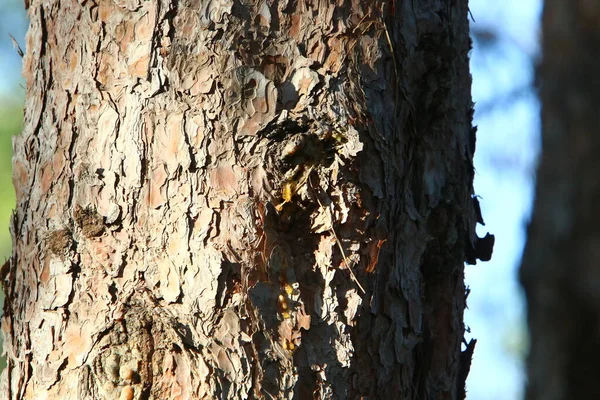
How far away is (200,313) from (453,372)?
669 millimetres

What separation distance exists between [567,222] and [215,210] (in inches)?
42.2

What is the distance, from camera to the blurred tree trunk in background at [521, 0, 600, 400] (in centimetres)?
161

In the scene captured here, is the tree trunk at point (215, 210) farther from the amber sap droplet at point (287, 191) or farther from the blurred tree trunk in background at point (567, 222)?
the blurred tree trunk in background at point (567, 222)

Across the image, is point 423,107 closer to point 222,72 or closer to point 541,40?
point 222,72

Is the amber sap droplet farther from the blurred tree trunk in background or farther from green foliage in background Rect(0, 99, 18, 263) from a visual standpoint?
green foliage in background Rect(0, 99, 18, 263)

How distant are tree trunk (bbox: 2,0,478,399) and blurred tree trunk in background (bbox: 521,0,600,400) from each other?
1.92 ft

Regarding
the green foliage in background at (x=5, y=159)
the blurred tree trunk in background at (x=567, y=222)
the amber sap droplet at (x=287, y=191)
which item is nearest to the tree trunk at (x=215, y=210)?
the amber sap droplet at (x=287, y=191)

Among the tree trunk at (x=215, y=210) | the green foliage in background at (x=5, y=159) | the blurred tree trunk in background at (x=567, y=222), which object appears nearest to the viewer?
the tree trunk at (x=215, y=210)

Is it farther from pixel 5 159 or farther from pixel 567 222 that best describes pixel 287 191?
pixel 5 159

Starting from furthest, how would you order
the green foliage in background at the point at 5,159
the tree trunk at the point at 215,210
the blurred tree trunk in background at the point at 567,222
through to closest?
1. the green foliage in background at the point at 5,159
2. the blurred tree trunk in background at the point at 567,222
3. the tree trunk at the point at 215,210

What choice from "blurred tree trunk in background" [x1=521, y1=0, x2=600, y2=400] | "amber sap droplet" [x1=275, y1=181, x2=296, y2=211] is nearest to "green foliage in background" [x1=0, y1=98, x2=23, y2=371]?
"blurred tree trunk in background" [x1=521, y1=0, x2=600, y2=400]

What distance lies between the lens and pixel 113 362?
1.07 metres

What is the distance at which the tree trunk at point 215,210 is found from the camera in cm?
108

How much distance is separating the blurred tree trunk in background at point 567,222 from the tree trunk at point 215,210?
59cm
